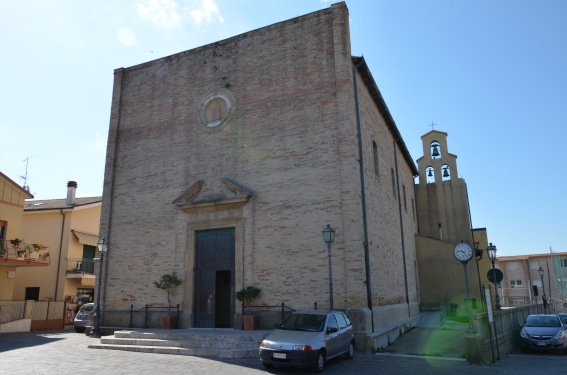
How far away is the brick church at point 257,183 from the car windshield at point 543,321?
4329 mm

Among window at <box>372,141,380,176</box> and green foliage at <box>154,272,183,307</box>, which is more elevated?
window at <box>372,141,380,176</box>

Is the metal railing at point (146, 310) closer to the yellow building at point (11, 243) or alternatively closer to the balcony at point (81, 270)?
the yellow building at point (11, 243)

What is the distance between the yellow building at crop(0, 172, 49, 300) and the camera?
2102 centimetres

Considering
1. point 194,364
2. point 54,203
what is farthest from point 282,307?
point 54,203

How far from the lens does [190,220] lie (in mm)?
16125

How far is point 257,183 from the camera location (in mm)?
15273

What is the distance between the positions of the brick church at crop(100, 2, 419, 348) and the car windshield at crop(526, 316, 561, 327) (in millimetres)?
4329

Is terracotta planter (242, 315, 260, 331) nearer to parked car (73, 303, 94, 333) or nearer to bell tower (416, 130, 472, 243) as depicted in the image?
parked car (73, 303, 94, 333)

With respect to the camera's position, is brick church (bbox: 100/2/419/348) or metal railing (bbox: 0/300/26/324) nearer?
brick church (bbox: 100/2/419/348)

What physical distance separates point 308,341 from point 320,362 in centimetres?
54

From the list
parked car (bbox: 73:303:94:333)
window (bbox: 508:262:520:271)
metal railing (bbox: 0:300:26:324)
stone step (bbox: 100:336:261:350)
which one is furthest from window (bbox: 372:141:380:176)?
window (bbox: 508:262:520:271)

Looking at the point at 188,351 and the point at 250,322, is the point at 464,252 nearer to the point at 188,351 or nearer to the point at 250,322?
the point at 250,322

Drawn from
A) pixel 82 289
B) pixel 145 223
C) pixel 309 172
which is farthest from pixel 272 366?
pixel 82 289

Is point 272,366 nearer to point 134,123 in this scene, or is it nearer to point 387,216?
point 387,216
